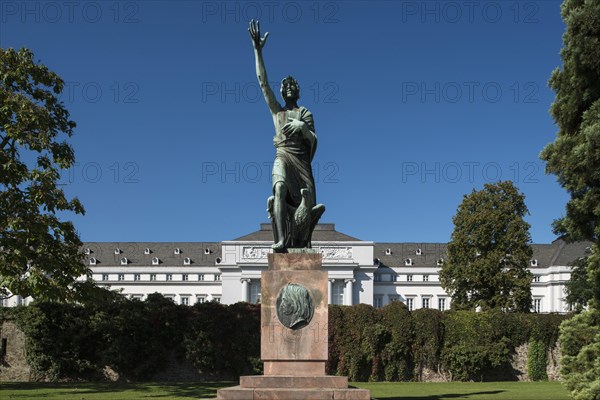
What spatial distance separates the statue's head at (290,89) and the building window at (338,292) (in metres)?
73.7

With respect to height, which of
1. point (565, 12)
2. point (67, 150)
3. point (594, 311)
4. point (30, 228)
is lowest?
point (594, 311)

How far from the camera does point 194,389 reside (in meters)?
25.2

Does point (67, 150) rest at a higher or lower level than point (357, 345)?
higher

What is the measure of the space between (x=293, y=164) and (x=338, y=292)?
75.2 metres

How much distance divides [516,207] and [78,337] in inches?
1214

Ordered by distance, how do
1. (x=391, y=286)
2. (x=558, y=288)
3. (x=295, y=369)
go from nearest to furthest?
(x=295, y=369), (x=558, y=288), (x=391, y=286)

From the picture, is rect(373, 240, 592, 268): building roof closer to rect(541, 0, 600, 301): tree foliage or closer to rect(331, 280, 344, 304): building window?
rect(331, 280, 344, 304): building window

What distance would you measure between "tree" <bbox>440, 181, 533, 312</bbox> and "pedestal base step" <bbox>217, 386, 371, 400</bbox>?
35726 millimetres

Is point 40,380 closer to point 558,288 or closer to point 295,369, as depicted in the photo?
point 295,369

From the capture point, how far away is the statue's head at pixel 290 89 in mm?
12078

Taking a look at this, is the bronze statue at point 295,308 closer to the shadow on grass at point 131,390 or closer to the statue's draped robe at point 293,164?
the statue's draped robe at point 293,164

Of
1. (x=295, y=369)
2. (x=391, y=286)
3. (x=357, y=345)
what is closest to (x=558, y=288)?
(x=391, y=286)

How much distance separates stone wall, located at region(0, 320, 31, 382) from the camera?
3089 centimetres

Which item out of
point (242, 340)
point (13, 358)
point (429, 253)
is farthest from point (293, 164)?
point (429, 253)
